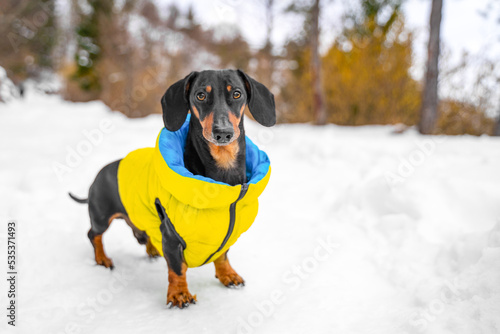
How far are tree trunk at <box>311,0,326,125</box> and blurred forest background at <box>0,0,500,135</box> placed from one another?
0.08 ft

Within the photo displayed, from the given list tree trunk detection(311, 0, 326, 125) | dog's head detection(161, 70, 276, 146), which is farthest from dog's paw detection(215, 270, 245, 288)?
tree trunk detection(311, 0, 326, 125)

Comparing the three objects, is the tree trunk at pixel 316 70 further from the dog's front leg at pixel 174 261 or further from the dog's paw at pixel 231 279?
the dog's front leg at pixel 174 261

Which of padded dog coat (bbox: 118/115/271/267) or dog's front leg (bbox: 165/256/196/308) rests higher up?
padded dog coat (bbox: 118/115/271/267)

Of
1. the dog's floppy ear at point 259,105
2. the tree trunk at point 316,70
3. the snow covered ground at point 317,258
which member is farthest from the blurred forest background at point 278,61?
the dog's floppy ear at point 259,105

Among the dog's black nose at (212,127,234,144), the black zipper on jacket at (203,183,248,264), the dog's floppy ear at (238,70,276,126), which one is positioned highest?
the dog's floppy ear at (238,70,276,126)

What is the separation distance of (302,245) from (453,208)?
139 centimetres

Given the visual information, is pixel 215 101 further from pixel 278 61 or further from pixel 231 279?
pixel 278 61

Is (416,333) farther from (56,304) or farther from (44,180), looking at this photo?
(44,180)

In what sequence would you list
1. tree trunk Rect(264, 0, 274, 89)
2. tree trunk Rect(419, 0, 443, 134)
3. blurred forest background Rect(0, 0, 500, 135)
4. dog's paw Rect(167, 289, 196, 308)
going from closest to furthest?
dog's paw Rect(167, 289, 196, 308), tree trunk Rect(419, 0, 443, 134), blurred forest background Rect(0, 0, 500, 135), tree trunk Rect(264, 0, 274, 89)

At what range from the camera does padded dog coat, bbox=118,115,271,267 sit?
82.2 inches

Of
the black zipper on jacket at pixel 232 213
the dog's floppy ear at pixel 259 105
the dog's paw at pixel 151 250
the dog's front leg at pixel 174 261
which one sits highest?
the dog's floppy ear at pixel 259 105

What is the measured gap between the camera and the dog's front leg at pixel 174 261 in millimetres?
2238

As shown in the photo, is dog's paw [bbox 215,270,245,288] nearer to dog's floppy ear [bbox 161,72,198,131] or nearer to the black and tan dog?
the black and tan dog

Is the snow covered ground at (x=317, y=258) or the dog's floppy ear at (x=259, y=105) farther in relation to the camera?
the dog's floppy ear at (x=259, y=105)
